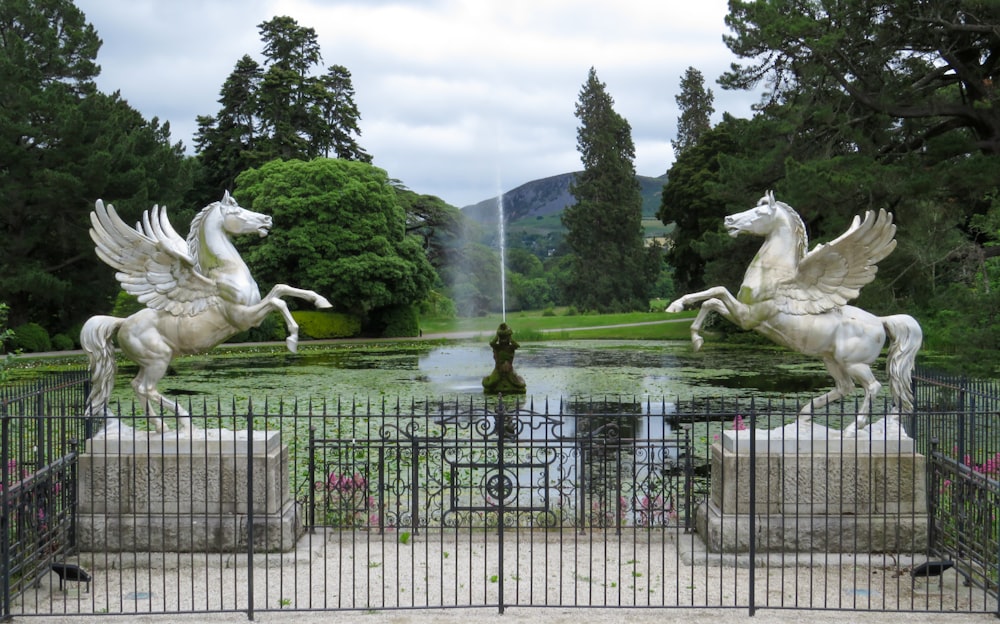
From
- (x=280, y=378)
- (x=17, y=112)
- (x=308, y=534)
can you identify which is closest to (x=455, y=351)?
(x=280, y=378)

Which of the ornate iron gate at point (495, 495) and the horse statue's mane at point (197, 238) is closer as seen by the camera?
the ornate iron gate at point (495, 495)

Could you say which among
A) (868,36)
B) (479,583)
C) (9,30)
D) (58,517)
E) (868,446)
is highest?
(9,30)

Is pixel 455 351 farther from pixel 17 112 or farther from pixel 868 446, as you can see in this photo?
pixel 868 446

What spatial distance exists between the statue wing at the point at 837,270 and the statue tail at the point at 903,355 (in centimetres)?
43

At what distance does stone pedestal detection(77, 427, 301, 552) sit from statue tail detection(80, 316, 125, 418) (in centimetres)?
32

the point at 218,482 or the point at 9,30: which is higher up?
the point at 9,30

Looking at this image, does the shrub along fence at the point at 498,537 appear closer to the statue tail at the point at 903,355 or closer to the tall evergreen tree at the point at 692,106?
Answer: the statue tail at the point at 903,355

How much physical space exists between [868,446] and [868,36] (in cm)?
1703

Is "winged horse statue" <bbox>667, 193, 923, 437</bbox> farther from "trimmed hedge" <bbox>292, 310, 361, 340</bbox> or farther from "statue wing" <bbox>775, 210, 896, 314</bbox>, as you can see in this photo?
"trimmed hedge" <bbox>292, 310, 361, 340</bbox>

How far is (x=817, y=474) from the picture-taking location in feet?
26.4

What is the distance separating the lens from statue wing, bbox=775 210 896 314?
26.3 feet

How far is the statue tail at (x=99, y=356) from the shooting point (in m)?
8.17

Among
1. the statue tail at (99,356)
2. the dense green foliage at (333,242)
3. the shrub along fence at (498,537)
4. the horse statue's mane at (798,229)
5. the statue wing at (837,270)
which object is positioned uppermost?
the dense green foliage at (333,242)

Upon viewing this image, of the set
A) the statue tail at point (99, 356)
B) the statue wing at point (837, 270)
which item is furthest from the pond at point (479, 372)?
the statue tail at point (99, 356)
